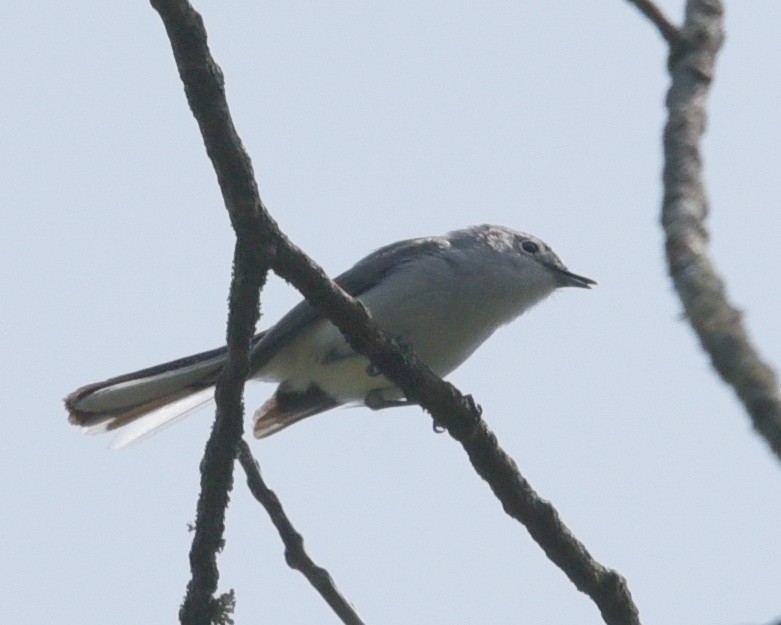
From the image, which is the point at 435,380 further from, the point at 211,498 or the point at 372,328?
the point at 211,498

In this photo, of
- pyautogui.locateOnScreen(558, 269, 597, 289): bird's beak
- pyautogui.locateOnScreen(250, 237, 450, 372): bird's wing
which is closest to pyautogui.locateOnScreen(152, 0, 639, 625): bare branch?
pyautogui.locateOnScreen(250, 237, 450, 372): bird's wing

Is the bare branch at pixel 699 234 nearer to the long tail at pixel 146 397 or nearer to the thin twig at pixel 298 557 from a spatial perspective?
the thin twig at pixel 298 557

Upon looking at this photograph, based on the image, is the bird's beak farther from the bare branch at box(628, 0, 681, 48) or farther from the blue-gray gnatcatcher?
the bare branch at box(628, 0, 681, 48)

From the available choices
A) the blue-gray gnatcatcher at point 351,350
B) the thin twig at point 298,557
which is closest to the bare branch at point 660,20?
the thin twig at point 298,557

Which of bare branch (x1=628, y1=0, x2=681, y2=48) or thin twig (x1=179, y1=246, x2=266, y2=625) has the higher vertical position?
bare branch (x1=628, y1=0, x2=681, y2=48)

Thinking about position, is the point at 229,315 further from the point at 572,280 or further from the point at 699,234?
the point at 572,280

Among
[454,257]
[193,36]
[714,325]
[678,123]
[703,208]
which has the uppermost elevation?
[454,257]

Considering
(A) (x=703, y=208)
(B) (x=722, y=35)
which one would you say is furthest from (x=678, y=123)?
(B) (x=722, y=35)
